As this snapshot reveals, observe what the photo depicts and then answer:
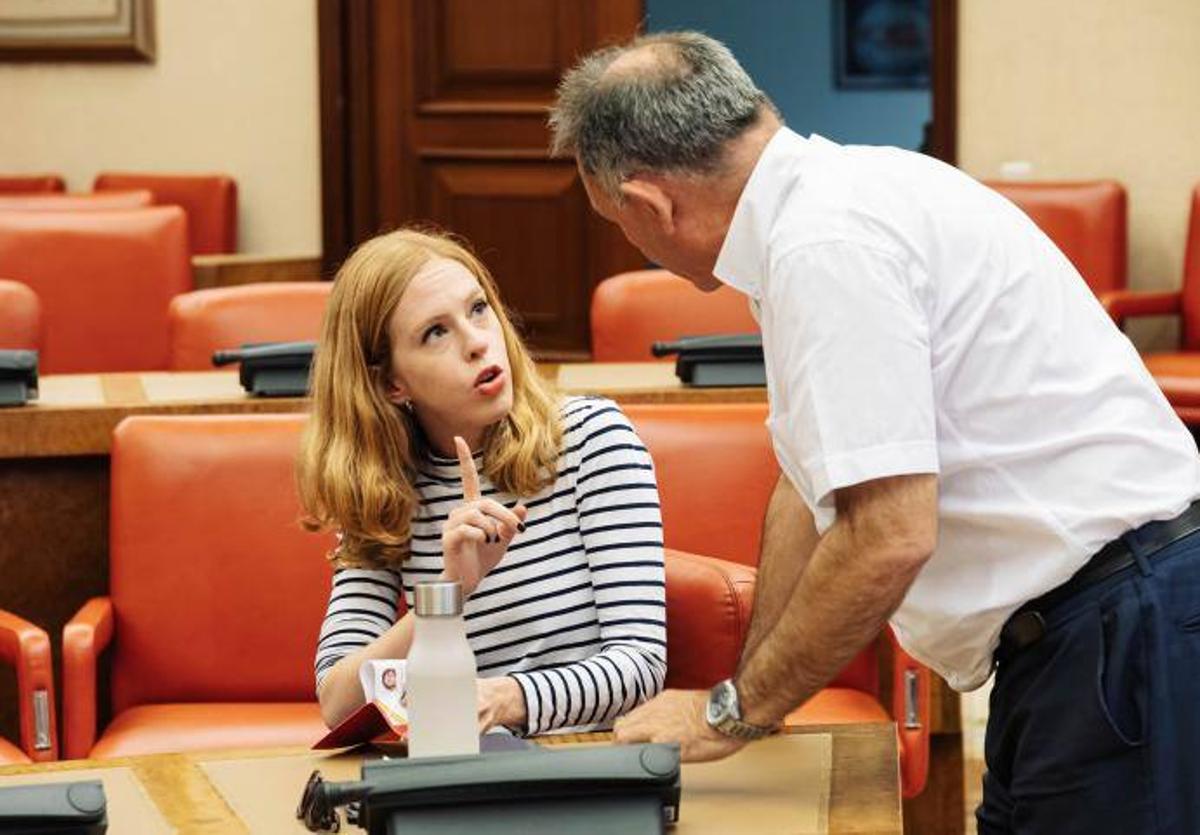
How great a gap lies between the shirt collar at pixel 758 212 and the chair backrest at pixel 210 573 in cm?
127

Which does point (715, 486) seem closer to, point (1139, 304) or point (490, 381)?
point (490, 381)

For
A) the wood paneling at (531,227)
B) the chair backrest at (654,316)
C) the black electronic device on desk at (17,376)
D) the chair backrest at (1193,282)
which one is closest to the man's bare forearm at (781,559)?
→ the black electronic device on desk at (17,376)

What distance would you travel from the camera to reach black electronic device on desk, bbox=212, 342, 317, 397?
348 centimetres

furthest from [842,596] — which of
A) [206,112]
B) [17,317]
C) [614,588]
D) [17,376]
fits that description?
[206,112]

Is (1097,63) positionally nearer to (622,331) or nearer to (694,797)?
(622,331)

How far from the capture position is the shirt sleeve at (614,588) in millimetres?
2311

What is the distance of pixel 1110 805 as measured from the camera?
2.03 metres

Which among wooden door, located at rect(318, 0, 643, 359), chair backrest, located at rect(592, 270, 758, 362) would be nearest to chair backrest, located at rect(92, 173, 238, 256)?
wooden door, located at rect(318, 0, 643, 359)

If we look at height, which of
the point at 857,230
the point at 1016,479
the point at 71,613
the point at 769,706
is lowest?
the point at 71,613

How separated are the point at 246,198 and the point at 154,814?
6.14 meters

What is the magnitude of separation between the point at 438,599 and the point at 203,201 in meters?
6.04

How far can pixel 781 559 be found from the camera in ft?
7.18

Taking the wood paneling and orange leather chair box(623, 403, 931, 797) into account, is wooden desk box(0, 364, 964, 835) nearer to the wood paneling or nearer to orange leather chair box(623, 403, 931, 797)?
orange leather chair box(623, 403, 931, 797)

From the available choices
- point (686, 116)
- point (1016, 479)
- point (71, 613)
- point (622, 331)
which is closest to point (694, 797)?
point (1016, 479)
